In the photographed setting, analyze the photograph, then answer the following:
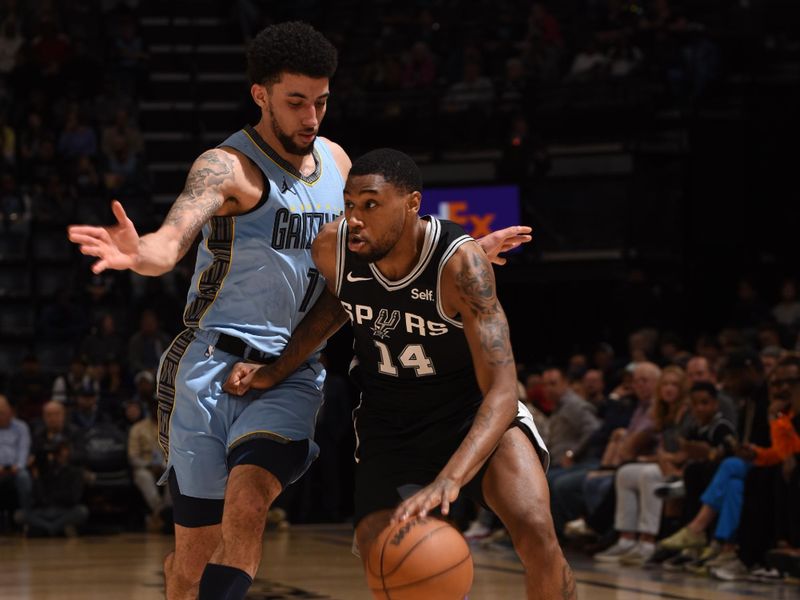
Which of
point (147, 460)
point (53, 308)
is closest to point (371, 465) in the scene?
point (147, 460)

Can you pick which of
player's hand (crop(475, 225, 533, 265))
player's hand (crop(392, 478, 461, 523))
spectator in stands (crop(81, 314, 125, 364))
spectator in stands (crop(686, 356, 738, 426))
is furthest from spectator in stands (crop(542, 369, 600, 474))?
player's hand (crop(392, 478, 461, 523))

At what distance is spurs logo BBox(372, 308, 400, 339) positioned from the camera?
4.62 meters

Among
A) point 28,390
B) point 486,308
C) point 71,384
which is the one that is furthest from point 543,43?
point 486,308

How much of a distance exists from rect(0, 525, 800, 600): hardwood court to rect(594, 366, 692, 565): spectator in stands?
1.10ft

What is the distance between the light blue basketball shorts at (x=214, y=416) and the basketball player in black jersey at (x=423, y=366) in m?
0.09

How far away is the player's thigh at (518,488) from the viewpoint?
14.6ft

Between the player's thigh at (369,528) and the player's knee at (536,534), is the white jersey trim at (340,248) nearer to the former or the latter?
the player's thigh at (369,528)

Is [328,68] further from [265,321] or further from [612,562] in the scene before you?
[612,562]

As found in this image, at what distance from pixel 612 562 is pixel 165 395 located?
5.91 meters

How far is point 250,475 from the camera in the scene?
4438 millimetres

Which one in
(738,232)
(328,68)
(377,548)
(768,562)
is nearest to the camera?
(377,548)

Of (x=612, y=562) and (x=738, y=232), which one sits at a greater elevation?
(x=738, y=232)

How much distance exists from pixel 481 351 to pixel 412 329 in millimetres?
289

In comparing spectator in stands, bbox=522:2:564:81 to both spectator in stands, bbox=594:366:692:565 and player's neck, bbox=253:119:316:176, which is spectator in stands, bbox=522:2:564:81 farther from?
player's neck, bbox=253:119:316:176
